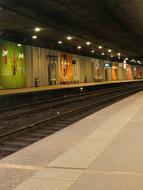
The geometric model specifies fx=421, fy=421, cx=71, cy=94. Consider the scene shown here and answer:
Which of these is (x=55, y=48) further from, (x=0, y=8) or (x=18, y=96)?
(x=0, y=8)

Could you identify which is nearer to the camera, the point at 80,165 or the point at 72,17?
the point at 80,165

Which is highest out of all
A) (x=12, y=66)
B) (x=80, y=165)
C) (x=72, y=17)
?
(x=72, y=17)

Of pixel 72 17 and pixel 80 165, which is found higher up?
pixel 72 17

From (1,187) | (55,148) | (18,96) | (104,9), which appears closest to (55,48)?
(18,96)

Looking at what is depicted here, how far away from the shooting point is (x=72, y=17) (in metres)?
25.5

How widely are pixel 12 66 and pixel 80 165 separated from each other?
32.0m

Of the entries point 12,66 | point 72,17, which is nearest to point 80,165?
point 72,17

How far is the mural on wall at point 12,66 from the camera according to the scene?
3579cm

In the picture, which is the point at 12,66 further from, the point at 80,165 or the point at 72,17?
the point at 80,165

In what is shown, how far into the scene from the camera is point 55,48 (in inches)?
1879

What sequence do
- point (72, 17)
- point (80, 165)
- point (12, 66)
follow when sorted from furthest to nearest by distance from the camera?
point (12, 66) → point (72, 17) → point (80, 165)

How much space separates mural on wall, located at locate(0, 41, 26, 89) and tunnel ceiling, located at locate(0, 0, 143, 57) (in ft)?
5.70

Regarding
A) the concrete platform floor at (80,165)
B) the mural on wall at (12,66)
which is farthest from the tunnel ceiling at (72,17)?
the concrete platform floor at (80,165)

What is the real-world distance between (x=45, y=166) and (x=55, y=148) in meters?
1.96
